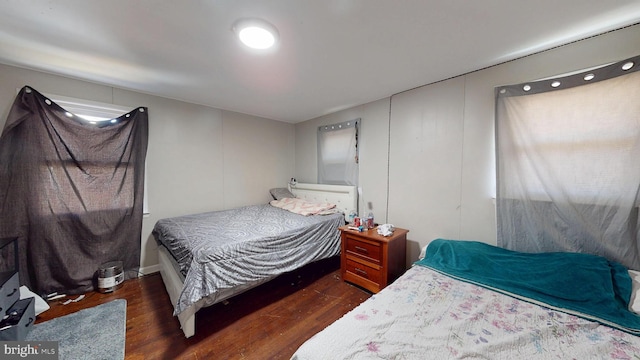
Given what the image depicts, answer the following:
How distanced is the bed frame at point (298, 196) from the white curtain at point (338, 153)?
6.4 inches

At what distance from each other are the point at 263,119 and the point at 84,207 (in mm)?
2530

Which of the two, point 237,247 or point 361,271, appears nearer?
point 237,247

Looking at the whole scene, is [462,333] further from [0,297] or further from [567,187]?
[0,297]

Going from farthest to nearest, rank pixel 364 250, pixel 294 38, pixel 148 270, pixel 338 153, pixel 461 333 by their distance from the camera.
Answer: pixel 338 153 → pixel 148 270 → pixel 364 250 → pixel 294 38 → pixel 461 333

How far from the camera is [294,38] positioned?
152 cm

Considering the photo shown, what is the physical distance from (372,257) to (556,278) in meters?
1.31

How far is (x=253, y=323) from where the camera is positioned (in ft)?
5.92

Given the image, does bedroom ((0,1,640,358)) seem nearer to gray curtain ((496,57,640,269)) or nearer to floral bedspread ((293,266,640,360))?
gray curtain ((496,57,640,269))

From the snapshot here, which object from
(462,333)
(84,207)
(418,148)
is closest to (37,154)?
(84,207)

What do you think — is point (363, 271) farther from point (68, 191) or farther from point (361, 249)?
point (68, 191)

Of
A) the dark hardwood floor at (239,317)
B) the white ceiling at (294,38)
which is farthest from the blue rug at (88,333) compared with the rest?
the white ceiling at (294,38)

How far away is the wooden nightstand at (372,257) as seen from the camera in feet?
7.00

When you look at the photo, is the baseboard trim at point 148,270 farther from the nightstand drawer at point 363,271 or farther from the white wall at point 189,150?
the nightstand drawer at point 363,271

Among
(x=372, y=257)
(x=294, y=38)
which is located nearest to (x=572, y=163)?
(x=372, y=257)
